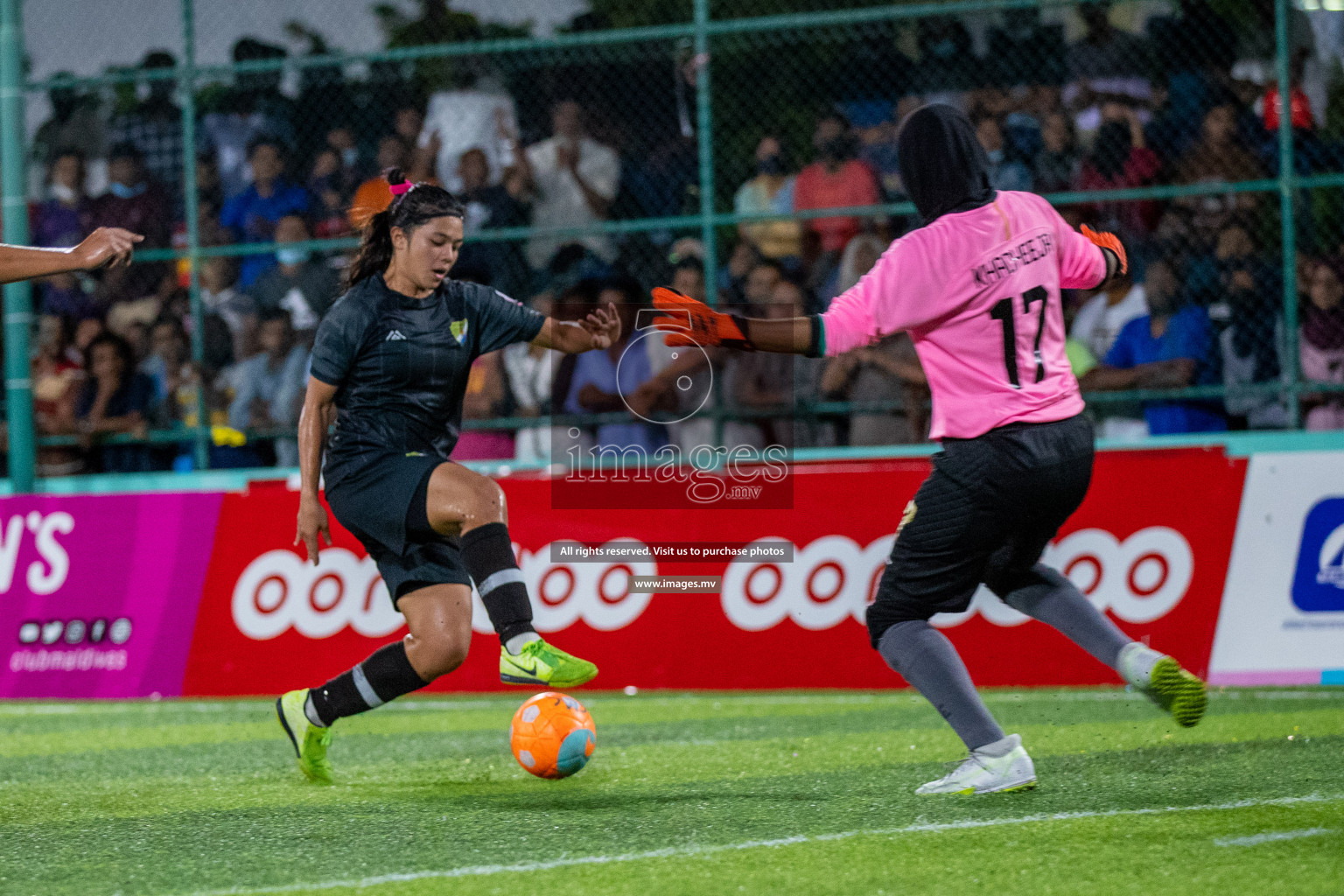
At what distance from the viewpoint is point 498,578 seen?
566 centimetres

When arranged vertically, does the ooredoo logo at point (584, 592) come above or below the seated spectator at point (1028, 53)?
below

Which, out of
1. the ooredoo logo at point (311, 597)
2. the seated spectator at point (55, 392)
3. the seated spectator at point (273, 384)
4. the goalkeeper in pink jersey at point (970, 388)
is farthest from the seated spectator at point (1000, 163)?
the seated spectator at point (55, 392)

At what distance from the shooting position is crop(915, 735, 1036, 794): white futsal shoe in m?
5.16

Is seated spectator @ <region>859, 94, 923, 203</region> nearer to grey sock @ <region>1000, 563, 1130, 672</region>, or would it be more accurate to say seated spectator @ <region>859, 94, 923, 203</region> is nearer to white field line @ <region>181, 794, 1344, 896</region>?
grey sock @ <region>1000, 563, 1130, 672</region>

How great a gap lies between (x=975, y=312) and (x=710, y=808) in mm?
1818

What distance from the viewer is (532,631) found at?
18.4 ft

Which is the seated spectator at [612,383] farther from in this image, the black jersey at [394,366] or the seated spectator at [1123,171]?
the black jersey at [394,366]

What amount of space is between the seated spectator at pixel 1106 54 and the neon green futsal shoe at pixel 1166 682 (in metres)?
6.01

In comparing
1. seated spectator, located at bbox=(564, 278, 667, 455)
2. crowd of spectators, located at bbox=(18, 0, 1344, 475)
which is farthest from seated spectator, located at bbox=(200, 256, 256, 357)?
seated spectator, located at bbox=(564, 278, 667, 455)

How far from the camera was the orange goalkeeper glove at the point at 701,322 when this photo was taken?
199 inches

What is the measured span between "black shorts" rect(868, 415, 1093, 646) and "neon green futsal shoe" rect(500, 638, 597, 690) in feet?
3.35

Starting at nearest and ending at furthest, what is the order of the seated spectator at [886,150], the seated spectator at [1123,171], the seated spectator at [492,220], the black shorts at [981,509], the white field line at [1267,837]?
the white field line at [1267,837], the black shorts at [981,509], the seated spectator at [1123,171], the seated spectator at [886,150], the seated spectator at [492,220]

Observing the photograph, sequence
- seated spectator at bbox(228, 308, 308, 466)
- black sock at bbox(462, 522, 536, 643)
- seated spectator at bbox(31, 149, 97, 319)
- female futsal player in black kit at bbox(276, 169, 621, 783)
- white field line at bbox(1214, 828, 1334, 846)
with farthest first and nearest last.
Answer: seated spectator at bbox(31, 149, 97, 319)
seated spectator at bbox(228, 308, 308, 466)
female futsal player in black kit at bbox(276, 169, 621, 783)
black sock at bbox(462, 522, 536, 643)
white field line at bbox(1214, 828, 1334, 846)

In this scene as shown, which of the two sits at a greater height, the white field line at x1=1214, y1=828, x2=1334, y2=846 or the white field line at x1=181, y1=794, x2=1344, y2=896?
the white field line at x1=1214, y1=828, x2=1334, y2=846
